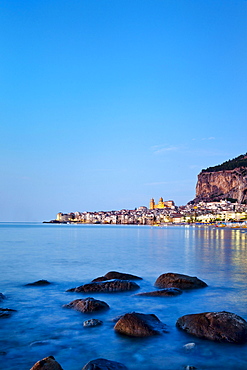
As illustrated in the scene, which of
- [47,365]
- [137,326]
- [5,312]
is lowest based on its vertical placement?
[5,312]

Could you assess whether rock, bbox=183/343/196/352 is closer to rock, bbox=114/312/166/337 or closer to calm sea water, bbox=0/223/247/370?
calm sea water, bbox=0/223/247/370

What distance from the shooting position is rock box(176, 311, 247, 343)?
307 inches

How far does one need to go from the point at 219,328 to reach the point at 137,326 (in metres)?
1.89

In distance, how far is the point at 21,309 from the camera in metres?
10.8

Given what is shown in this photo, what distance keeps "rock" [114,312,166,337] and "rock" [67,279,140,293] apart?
16.0ft

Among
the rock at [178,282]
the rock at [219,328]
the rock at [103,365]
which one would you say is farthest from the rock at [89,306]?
the rock at [178,282]

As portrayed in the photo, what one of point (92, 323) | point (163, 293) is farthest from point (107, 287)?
point (92, 323)

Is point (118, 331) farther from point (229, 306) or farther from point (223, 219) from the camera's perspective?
point (223, 219)

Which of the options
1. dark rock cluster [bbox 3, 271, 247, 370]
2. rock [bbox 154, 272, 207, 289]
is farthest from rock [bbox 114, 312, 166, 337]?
rock [bbox 154, 272, 207, 289]

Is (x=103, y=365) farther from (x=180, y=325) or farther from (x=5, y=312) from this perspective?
(x=5, y=312)

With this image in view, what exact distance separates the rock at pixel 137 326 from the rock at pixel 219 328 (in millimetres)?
789

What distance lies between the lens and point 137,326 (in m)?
8.30

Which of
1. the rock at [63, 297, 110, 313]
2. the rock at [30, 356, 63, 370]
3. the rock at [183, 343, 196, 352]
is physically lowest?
the rock at [183, 343, 196, 352]

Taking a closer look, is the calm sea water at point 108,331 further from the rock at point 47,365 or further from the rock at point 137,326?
the rock at point 47,365
